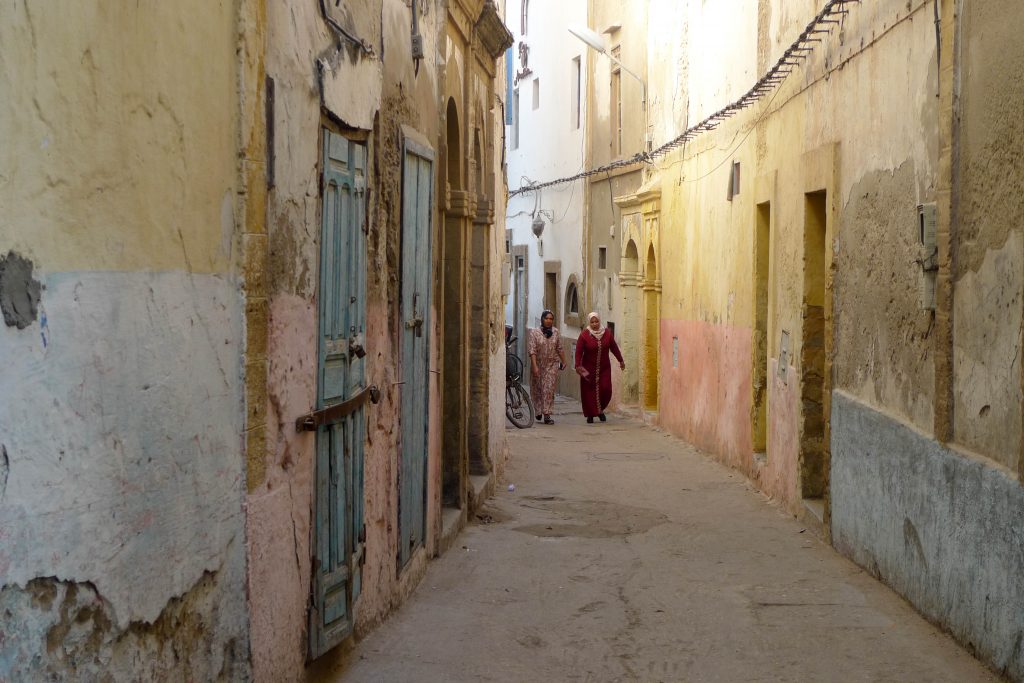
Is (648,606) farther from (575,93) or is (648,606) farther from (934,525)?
(575,93)

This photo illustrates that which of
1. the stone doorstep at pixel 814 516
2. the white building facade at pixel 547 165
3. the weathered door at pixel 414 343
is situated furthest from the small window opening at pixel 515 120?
the weathered door at pixel 414 343

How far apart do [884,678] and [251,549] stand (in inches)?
120

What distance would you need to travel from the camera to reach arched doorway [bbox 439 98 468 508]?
31.1ft

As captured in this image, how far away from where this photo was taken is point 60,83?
124 inches

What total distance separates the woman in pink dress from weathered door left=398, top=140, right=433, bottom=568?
1195 centimetres

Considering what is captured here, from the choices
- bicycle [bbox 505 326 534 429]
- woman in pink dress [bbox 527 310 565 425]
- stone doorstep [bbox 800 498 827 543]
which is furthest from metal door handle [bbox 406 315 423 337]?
woman in pink dress [bbox 527 310 565 425]

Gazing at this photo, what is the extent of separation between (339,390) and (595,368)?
46.9 ft

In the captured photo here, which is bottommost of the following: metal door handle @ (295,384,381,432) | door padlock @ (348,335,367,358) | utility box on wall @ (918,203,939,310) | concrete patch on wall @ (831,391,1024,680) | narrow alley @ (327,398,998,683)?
narrow alley @ (327,398,998,683)

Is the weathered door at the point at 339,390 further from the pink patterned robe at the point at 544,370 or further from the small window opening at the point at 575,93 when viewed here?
the small window opening at the point at 575,93

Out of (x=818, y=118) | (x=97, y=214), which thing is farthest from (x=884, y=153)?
(x=97, y=214)

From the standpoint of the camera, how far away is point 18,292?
3010 millimetres

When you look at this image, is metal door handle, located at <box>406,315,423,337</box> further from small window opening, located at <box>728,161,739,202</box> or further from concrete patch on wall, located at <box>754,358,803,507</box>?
small window opening, located at <box>728,161,739,202</box>

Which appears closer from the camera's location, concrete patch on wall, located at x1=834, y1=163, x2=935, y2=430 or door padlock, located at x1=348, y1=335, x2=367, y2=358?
door padlock, located at x1=348, y1=335, x2=367, y2=358

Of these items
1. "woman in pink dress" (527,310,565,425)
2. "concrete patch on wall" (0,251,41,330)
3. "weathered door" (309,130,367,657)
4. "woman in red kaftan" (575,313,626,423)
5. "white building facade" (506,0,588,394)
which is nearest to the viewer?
"concrete patch on wall" (0,251,41,330)
